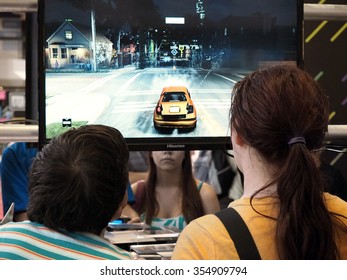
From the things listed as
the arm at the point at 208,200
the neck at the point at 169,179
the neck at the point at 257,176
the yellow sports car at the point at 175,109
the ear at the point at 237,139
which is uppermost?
the yellow sports car at the point at 175,109

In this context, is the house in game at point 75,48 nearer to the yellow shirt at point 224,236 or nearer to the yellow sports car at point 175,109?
the yellow sports car at point 175,109

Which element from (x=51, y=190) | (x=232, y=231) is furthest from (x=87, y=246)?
(x=232, y=231)

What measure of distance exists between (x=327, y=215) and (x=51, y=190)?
1.89ft

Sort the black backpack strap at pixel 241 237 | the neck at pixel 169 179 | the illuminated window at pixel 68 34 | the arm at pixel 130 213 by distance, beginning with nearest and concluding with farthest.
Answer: the black backpack strap at pixel 241 237 < the illuminated window at pixel 68 34 < the arm at pixel 130 213 < the neck at pixel 169 179

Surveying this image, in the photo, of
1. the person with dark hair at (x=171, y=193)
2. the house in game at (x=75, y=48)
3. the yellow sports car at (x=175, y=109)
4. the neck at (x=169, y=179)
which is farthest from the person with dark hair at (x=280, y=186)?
the neck at (x=169, y=179)

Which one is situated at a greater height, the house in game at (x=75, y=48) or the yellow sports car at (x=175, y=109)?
the house in game at (x=75, y=48)

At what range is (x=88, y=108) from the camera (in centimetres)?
160

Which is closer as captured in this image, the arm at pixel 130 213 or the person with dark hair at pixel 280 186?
the person with dark hair at pixel 280 186

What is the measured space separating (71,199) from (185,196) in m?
1.49

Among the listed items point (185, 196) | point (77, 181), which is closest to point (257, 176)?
point (77, 181)

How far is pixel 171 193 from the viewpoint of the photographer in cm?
275

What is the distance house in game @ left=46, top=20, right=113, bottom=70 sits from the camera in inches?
61.8

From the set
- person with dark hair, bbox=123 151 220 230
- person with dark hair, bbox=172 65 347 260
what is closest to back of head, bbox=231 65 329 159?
person with dark hair, bbox=172 65 347 260

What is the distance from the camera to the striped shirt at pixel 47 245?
118cm
